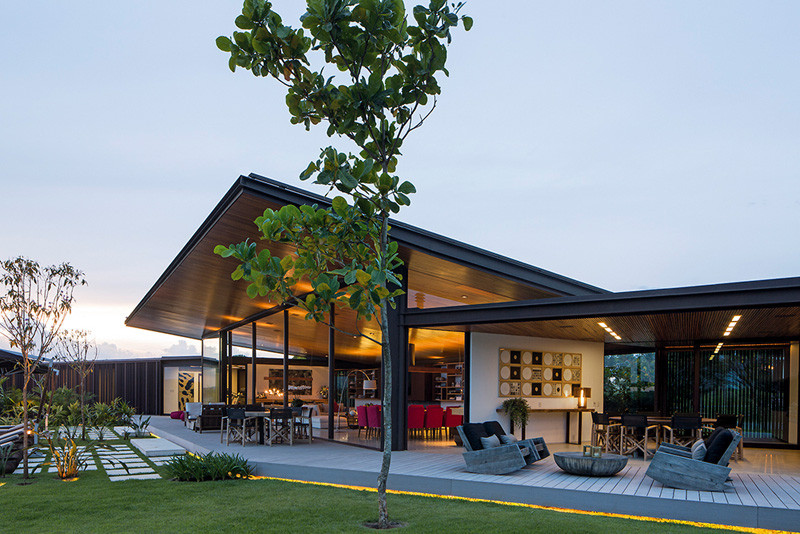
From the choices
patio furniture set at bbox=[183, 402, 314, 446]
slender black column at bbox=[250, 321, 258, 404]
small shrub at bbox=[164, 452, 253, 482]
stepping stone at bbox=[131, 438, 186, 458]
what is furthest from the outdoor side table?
slender black column at bbox=[250, 321, 258, 404]

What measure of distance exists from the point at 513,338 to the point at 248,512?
830 cm

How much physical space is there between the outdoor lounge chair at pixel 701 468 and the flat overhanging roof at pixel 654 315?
1731mm

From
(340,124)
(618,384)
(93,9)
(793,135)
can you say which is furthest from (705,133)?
(340,124)

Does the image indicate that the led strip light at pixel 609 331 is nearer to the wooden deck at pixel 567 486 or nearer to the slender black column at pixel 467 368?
the wooden deck at pixel 567 486

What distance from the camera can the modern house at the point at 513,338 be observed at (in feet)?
33.9

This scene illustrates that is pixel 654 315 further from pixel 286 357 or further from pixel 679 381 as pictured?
pixel 286 357

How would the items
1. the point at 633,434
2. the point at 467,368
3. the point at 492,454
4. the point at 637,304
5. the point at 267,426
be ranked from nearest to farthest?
the point at 637,304, the point at 492,454, the point at 633,434, the point at 467,368, the point at 267,426

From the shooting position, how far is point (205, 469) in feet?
31.8

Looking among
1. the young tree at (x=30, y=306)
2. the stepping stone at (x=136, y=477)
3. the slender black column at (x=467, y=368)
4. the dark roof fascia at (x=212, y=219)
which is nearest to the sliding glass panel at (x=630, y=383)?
the slender black column at (x=467, y=368)

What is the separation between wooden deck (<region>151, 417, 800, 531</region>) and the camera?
23.4 ft

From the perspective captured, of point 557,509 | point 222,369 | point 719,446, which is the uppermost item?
point 719,446

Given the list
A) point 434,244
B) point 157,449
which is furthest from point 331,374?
point 434,244

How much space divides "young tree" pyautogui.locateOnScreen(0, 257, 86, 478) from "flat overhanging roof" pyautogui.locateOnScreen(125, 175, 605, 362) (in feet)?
8.73

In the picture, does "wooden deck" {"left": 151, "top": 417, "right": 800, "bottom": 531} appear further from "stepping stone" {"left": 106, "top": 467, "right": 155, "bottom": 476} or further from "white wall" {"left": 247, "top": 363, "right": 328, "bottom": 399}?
"white wall" {"left": 247, "top": 363, "right": 328, "bottom": 399}
